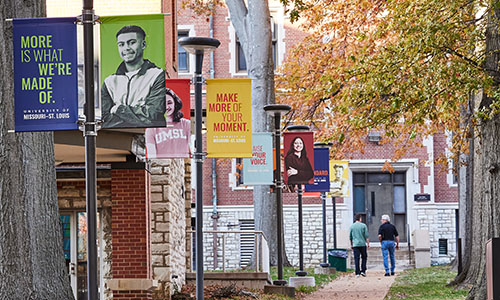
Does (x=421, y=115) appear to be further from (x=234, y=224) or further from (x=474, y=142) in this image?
(x=234, y=224)

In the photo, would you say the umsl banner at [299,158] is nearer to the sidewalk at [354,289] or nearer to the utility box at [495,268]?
the sidewalk at [354,289]

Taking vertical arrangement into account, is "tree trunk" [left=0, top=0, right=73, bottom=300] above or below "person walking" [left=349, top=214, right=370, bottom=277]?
above

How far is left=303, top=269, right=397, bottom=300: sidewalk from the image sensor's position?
20094 mm

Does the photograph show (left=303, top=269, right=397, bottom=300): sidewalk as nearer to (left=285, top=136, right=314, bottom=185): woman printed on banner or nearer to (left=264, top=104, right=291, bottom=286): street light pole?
(left=264, top=104, right=291, bottom=286): street light pole

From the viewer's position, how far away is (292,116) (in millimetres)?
29656

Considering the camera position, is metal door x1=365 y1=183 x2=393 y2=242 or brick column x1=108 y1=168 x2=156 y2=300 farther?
metal door x1=365 y1=183 x2=393 y2=242

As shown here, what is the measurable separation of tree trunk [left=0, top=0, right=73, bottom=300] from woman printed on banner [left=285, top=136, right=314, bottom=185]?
1151 centimetres

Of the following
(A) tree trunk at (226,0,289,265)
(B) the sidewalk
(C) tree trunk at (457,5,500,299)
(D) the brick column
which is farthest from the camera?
(A) tree trunk at (226,0,289,265)

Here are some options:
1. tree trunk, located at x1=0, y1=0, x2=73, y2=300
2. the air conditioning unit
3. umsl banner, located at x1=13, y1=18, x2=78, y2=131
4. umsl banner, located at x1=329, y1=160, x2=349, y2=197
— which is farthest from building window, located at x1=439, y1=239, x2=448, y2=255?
umsl banner, located at x1=13, y1=18, x2=78, y2=131

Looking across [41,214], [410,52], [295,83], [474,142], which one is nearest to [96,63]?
[41,214]

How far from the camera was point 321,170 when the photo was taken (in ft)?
83.4

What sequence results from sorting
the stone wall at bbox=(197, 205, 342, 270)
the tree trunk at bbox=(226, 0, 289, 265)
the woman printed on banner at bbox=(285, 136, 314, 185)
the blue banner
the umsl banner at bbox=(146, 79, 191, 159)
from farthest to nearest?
the stone wall at bbox=(197, 205, 342, 270)
the tree trunk at bbox=(226, 0, 289, 265)
the blue banner
the woman printed on banner at bbox=(285, 136, 314, 185)
the umsl banner at bbox=(146, 79, 191, 159)

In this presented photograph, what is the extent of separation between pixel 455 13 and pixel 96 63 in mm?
7754

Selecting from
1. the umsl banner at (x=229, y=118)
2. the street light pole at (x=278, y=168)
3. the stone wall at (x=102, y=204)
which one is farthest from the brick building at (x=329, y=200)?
the umsl banner at (x=229, y=118)
